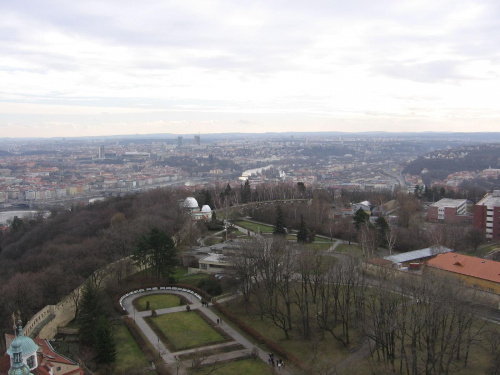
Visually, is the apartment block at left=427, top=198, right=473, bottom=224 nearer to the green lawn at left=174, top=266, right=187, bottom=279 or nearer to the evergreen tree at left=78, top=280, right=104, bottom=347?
the green lawn at left=174, top=266, right=187, bottom=279

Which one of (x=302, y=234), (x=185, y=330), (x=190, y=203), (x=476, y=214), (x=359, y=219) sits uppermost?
(x=476, y=214)

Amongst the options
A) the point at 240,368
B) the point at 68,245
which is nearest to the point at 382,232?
the point at 240,368

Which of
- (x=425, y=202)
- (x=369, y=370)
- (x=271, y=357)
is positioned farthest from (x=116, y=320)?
(x=425, y=202)

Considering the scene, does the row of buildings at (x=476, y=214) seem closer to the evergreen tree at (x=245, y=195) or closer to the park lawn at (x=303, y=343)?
the evergreen tree at (x=245, y=195)

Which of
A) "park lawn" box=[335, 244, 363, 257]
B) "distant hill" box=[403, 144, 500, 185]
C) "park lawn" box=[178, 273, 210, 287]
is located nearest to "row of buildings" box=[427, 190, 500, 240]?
"park lawn" box=[335, 244, 363, 257]

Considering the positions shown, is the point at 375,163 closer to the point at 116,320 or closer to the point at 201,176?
the point at 201,176

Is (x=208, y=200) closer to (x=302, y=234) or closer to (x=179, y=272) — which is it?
(x=302, y=234)
